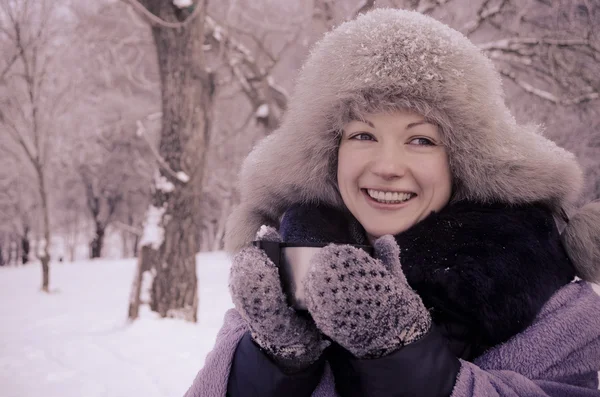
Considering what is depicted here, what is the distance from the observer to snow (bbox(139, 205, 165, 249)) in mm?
4629

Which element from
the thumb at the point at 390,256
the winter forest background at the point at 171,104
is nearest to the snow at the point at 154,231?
the winter forest background at the point at 171,104

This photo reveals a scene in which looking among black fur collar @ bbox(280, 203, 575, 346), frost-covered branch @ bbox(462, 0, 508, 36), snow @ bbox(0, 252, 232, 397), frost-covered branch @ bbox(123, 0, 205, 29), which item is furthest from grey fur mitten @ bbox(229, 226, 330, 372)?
frost-covered branch @ bbox(462, 0, 508, 36)

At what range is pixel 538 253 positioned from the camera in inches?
43.8

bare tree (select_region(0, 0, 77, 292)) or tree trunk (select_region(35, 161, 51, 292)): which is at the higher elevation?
bare tree (select_region(0, 0, 77, 292))

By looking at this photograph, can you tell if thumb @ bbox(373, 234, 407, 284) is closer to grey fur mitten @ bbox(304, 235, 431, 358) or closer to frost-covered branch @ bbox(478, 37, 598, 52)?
grey fur mitten @ bbox(304, 235, 431, 358)

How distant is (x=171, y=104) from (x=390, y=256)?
4.21m

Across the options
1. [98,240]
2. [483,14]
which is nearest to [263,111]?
[483,14]

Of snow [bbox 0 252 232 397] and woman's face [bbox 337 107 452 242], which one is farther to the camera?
snow [bbox 0 252 232 397]

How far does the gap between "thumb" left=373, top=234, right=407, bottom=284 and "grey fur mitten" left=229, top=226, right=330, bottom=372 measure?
23 cm

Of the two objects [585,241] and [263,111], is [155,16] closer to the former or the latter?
[263,111]

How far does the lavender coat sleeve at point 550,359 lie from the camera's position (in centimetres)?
102

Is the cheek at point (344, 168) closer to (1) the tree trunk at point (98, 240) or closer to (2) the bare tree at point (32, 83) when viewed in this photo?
(2) the bare tree at point (32, 83)

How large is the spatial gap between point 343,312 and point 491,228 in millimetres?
531

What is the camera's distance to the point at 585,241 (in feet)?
3.92
